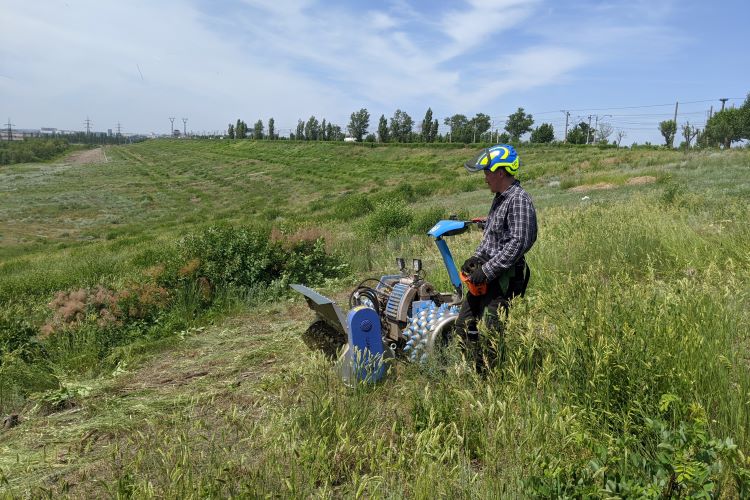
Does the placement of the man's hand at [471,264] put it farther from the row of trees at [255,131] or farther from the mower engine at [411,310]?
the row of trees at [255,131]

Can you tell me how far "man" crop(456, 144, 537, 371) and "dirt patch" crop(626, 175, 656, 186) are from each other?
17.9 metres

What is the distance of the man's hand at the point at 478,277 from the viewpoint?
135 inches

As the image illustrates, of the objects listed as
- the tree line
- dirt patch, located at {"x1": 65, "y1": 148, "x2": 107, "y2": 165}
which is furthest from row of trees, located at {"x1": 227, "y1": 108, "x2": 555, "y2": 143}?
dirt patch, located at {"x1": 65, "y1": 148, "x2": 107, "y2": 165}

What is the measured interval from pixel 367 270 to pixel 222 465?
7.05 meters

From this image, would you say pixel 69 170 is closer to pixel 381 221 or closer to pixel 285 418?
pixel 381 221

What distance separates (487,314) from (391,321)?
3.49ft

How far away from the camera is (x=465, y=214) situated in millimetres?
15039

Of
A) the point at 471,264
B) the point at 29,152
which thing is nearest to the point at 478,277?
the point at 471,264

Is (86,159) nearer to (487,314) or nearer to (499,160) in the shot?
(499,160)

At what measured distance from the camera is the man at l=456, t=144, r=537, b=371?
11.3 feet

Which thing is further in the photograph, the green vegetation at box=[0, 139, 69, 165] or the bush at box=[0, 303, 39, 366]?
the green vegetation at box=[0, 139, 69, 165]

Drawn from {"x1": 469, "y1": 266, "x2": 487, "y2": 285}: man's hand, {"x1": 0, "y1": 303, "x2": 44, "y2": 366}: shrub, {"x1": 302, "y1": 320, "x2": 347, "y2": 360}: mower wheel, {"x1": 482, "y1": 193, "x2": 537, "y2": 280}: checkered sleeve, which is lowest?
{"x1": 0, "y1": 303, "x2": 44, "y2": 366}: shrub

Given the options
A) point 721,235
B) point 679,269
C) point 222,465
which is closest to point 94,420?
point 222,465

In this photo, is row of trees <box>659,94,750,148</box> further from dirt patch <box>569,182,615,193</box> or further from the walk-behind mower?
the walk-behind mower
